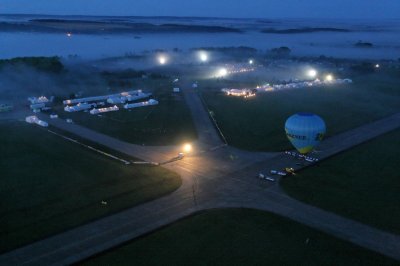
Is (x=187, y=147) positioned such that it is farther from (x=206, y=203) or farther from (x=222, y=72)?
(x=222, y=72)

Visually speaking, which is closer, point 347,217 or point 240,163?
point 347,217

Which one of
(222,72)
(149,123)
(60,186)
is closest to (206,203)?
(60,186)

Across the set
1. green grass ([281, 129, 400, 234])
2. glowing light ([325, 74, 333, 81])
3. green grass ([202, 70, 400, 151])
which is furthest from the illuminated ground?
glowing light ([325, 74, 333, 81])

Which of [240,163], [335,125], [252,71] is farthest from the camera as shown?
[252,71]

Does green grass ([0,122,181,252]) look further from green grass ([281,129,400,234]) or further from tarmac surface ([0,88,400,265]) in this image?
green grass ([281,129,400,234])

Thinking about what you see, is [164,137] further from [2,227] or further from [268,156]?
[2,227]

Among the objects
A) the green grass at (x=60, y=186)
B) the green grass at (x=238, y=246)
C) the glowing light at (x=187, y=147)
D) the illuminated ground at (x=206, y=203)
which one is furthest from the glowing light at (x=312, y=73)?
the green grass at (x=238, y=246)

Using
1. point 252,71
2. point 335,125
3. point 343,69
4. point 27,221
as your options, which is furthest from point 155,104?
point 343,69
